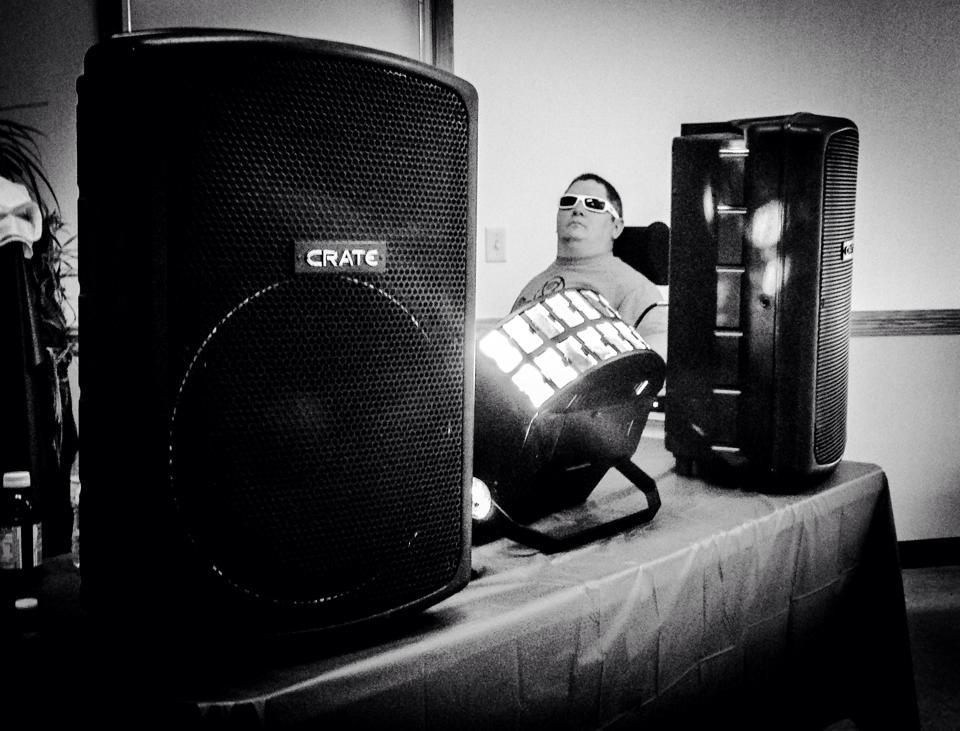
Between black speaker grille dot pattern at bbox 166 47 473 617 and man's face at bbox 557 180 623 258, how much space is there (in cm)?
227

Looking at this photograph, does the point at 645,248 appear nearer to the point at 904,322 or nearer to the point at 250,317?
the point at 904,322

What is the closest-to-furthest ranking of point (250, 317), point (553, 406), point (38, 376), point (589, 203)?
point (250, 317)
point (553, 406)
point (38, 376)
point (589, 203)

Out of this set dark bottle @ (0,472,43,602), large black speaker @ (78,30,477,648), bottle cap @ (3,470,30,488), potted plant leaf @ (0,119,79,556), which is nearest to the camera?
large black speaker @ (78,30,477,648)

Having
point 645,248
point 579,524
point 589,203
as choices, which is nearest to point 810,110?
point 645,248

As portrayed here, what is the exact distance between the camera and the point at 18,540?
956 millimetres

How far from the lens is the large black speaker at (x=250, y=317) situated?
578mm

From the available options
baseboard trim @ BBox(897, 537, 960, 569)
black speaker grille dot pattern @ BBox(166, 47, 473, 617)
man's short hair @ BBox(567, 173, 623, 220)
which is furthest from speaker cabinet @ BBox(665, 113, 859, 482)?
baseboard trim @ BBox(897, 537, 960, 569)

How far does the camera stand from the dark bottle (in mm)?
879

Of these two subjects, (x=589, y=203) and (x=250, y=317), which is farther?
(x=589, y=203)

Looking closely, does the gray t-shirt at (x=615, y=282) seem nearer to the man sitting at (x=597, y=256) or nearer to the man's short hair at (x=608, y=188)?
the man sitting at (x=597, y=256)

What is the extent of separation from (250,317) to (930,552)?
3198 mm

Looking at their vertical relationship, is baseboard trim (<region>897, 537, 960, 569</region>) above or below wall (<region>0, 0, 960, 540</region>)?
below

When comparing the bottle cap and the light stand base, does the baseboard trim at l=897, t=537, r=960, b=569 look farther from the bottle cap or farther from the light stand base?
the bottle cap

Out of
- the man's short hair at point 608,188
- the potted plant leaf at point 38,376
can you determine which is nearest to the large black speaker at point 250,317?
the potted plant leaf at point 38,376
